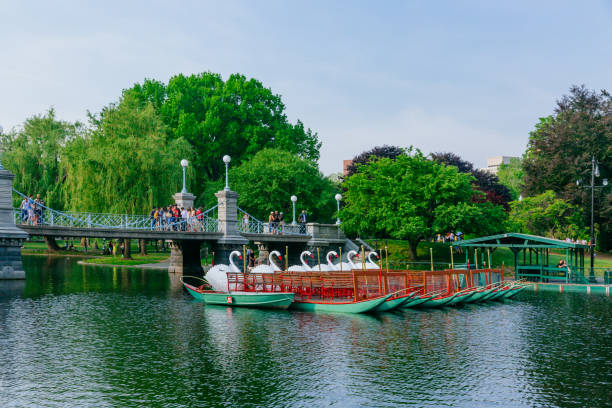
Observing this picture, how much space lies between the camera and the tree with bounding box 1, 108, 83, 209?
195ft

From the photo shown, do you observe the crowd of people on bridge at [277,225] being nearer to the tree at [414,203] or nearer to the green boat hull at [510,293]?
the tree at [414,203]

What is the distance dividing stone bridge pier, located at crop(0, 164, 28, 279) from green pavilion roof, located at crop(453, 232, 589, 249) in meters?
28.0

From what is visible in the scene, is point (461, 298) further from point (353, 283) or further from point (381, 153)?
point (381, 153)

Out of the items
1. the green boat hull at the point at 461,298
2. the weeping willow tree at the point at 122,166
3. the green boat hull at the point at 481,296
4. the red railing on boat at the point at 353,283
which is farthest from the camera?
the weeping willow tree at the point at 122,166

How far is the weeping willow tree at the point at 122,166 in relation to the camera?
165 feet

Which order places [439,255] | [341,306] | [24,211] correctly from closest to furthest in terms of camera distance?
[341,306] < [24,211] < [439,255]

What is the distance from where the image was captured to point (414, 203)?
159ft

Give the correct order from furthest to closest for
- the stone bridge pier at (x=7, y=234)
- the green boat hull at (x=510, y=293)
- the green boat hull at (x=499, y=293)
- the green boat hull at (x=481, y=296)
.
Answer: the stone bridge pier at (x=7, y=234) < the green boat hull at (x=510, y=293) < the green boat hull at (x=499, y=293) < the green boat hull at (x=481, y=296)

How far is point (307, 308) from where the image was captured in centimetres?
2809

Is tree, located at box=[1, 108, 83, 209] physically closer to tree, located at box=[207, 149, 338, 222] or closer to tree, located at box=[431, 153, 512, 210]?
tree, located at box=[207, 149, 338, 222]

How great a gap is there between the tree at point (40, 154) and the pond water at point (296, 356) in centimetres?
3278

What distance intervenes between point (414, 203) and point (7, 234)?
2999cm

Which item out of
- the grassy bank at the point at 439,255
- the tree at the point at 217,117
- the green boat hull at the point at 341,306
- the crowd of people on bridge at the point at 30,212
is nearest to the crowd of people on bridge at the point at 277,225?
the grassy bank at the point at 439,255

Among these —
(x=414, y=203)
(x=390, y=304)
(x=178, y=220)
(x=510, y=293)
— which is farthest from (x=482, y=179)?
(x=390, y=304)
